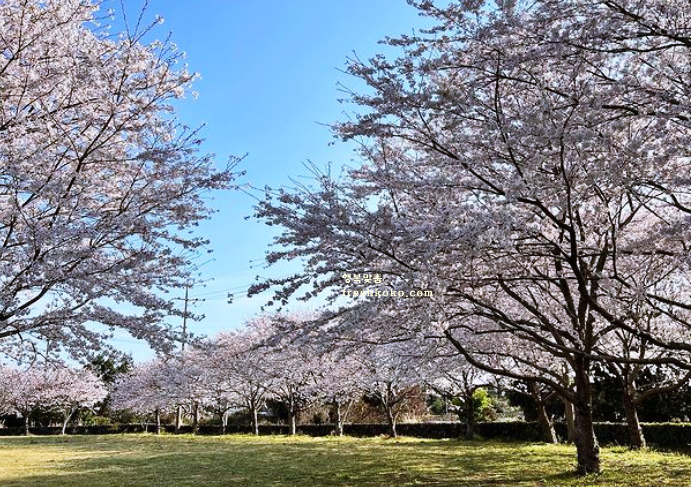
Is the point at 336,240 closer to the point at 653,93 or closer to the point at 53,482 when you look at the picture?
the point at 653,93

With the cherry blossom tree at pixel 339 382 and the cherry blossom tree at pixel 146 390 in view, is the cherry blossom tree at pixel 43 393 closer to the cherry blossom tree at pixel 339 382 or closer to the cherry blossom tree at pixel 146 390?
the cherry blossom tree at pixel 146 390

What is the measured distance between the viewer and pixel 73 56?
5961 millimetres

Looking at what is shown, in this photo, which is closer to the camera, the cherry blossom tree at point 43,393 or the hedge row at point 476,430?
the hedge row at point 476,430

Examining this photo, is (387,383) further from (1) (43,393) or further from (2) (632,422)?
(1) (43,393)

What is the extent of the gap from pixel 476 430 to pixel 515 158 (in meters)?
17.1

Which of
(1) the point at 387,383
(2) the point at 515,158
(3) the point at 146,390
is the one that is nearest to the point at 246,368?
(1) the point at 387,383

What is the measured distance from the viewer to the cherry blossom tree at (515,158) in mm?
4652

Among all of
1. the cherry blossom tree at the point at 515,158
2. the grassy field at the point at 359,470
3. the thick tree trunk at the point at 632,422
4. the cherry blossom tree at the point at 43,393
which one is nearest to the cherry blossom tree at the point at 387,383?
the grassy field at the point at 359,470

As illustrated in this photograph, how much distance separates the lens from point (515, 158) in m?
5.59

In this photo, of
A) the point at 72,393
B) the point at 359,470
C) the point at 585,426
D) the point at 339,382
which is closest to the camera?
the point at 585,426

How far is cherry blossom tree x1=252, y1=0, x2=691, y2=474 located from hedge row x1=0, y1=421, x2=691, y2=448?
9.46 meters

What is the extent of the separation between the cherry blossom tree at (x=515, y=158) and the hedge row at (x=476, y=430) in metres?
9.46

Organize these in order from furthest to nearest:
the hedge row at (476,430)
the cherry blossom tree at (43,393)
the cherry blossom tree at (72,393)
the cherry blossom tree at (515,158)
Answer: the cherry blossom tree at (72,393)
the cherry blossom tree at (43,393)
the hedge row at (476,430)
the cherry blossom tree at (515,158)

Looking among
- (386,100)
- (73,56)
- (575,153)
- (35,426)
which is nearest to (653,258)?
(575,153)
